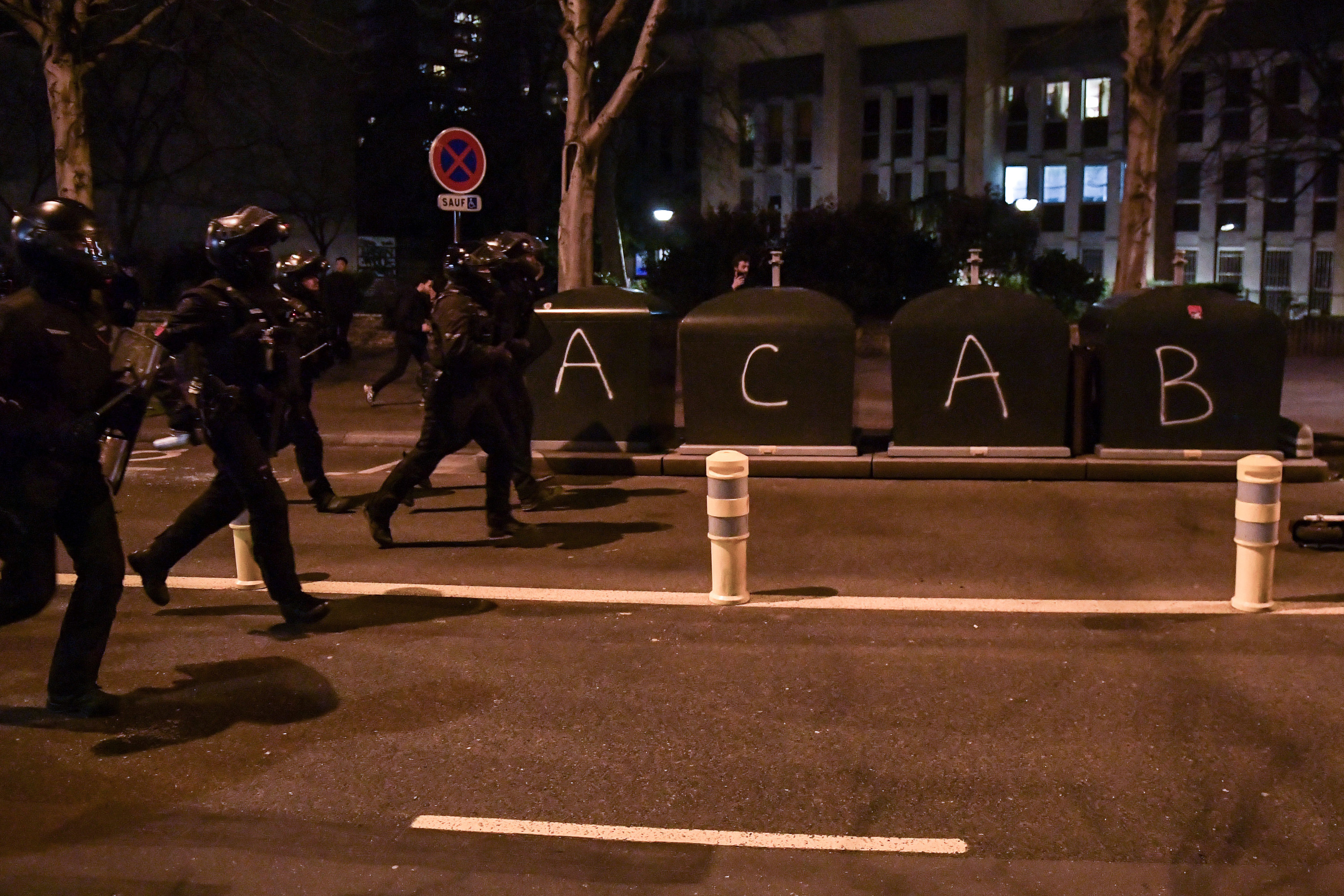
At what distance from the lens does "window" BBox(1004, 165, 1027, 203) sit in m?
42.0

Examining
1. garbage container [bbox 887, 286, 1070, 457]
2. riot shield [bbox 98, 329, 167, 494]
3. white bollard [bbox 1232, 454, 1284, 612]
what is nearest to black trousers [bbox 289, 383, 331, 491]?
riot shield [bbox 98, 329, 167, 494]

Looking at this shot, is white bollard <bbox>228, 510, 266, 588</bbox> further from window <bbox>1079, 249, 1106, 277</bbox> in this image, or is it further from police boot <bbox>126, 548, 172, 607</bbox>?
window <bbox>1079, 249, 1106, 277</bbox>

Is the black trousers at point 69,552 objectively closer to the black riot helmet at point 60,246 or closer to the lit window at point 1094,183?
the black riot helmet at point 60,246

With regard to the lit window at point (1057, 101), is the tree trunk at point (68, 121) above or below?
below

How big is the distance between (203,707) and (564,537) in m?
3.39

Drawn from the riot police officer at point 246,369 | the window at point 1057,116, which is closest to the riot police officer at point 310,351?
the riot police officer at point 246,369

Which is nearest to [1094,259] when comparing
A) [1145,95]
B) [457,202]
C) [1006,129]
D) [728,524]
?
[1006,129]

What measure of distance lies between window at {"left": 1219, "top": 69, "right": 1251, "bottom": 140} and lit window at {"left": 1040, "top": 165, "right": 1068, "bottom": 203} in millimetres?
4796

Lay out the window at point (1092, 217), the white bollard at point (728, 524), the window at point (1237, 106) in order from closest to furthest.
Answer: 1. the white bollard at point (728, 524)
2. the window at point (1237, 106)
3. the window at point (1092, 217)

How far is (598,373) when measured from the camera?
10859mm

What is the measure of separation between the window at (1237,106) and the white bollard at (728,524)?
29.0 m

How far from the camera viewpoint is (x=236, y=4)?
2369cm

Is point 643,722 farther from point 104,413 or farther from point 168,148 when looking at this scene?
point 168,148

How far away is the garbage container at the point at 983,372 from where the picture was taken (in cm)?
1011
